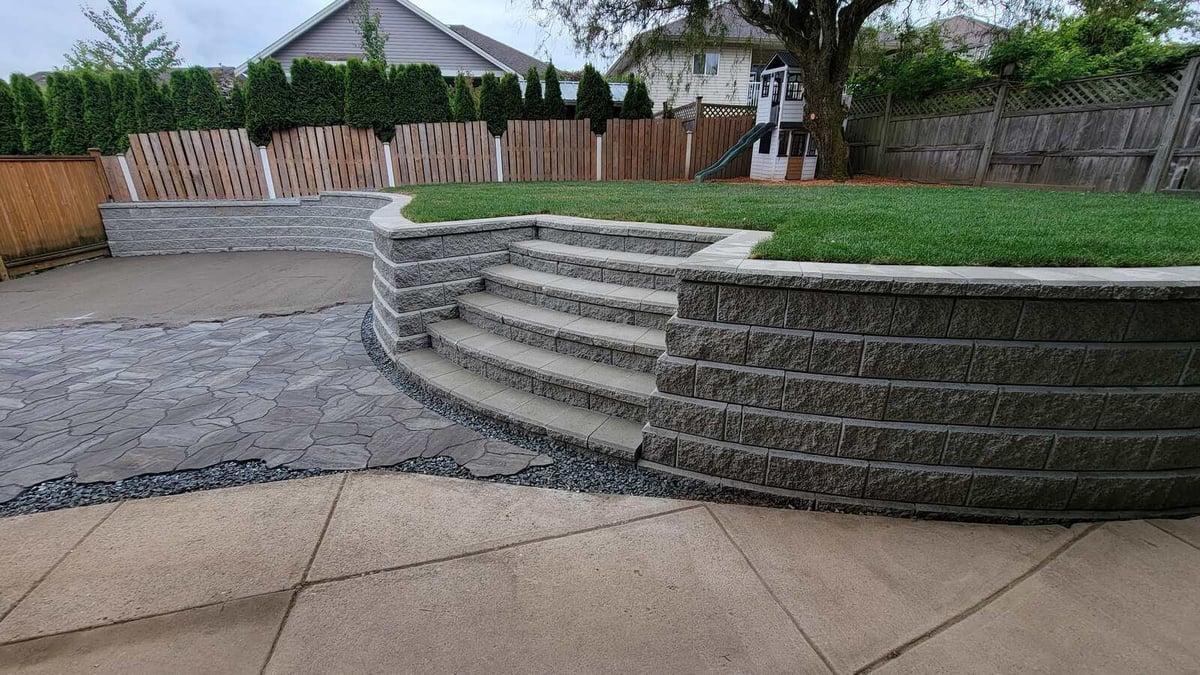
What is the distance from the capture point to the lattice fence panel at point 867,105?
35.9 feet

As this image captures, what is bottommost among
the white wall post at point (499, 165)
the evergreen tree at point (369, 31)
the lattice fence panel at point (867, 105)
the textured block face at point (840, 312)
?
the textured block face at point (840, 312)

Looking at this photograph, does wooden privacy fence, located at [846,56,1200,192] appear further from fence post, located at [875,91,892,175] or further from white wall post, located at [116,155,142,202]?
white wall post, located at [116,155,142,202]

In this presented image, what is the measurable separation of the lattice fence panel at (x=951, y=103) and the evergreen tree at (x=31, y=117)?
53.4ft

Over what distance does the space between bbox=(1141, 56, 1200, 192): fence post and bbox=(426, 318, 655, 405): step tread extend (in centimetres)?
818

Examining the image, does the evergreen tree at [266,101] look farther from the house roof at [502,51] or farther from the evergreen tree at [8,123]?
the house roof at [502,51]

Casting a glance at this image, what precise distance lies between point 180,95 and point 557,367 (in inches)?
415

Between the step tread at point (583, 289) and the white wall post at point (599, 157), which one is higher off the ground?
the white wall post at point (599, 157)

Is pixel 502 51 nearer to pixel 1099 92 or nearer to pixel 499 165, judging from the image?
pixel 499 165

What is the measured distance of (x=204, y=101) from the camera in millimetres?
9133

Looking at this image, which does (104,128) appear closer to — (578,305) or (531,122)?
(531,122)

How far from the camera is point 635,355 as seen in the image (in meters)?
2.92

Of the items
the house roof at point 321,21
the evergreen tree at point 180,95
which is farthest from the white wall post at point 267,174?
the house roof at point 321,21

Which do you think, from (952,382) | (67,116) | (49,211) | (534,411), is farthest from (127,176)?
(952,382)

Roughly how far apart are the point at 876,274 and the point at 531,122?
1038 centimetres
